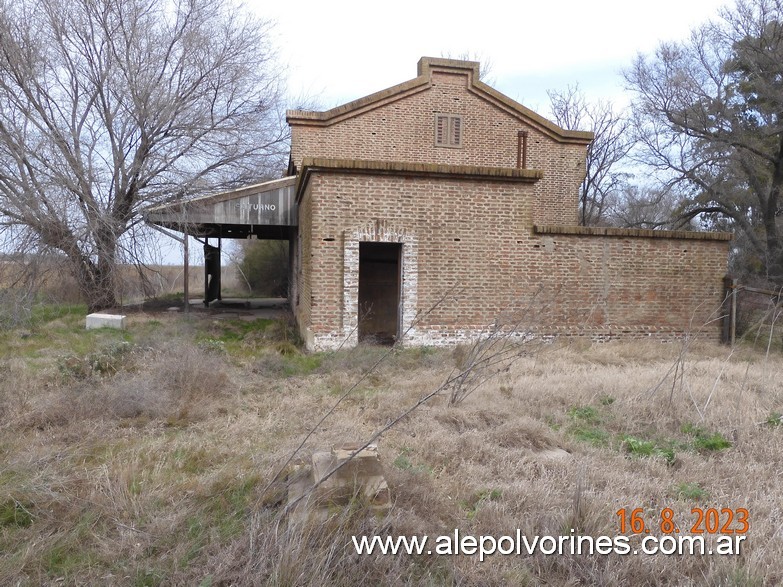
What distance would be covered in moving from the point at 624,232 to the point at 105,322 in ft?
39.7

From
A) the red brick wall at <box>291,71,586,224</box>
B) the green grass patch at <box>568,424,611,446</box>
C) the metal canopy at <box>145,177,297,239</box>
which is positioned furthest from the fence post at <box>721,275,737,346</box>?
the metal canopy at <box>145,177,297,239</box>

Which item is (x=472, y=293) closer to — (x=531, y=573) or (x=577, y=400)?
(x=577, y=400)

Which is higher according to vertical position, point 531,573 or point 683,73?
point 683,73

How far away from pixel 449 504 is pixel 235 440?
233 centimetres

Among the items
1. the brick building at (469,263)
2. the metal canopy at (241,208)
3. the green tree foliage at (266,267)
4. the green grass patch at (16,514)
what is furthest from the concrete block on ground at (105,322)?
the green tree foliage at (266,267)

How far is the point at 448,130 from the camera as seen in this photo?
16.0 m

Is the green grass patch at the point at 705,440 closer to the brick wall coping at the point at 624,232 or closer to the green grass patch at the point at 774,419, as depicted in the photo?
the green grass patch at the point at 774,419

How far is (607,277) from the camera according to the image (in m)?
11.5

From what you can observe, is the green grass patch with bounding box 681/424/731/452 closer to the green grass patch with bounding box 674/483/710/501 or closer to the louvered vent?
the green grass patch with bounding box 674/483/710/501

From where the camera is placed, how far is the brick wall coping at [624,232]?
439 inches

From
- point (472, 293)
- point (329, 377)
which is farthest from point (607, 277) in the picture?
point (329, 377)

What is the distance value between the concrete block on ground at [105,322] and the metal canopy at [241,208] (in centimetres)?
278

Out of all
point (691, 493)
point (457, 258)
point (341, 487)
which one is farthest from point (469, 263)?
point (341, 487)

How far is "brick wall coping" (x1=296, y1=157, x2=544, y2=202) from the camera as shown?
32.9 ft
